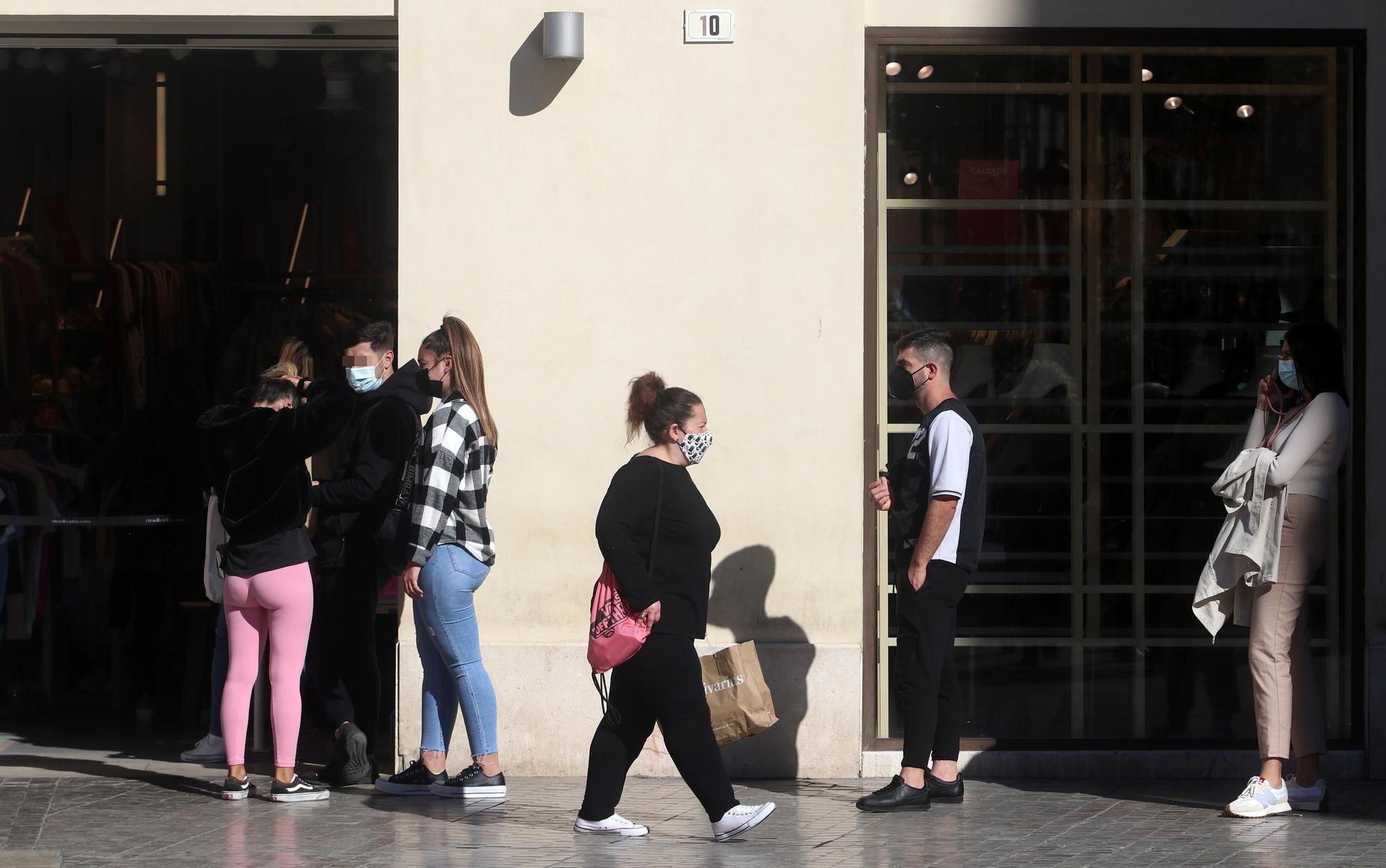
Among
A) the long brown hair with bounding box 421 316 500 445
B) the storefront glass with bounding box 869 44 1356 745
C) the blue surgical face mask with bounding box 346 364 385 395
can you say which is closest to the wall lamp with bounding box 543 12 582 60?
the long brown hair with bounding box 421 316 500 445

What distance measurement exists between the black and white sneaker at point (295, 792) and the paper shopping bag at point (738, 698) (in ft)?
6.14

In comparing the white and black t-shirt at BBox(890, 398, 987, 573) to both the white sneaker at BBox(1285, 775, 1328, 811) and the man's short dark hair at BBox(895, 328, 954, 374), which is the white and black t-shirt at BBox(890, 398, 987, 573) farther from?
the white sneaker at BBox(1285, 775, 1328, 811)

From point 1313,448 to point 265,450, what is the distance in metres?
4.35

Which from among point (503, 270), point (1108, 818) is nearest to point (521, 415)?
point (503, 270)

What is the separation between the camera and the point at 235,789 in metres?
7.79

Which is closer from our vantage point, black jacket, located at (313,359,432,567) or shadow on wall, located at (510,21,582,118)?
black jacket, located at (313,359,432,567)

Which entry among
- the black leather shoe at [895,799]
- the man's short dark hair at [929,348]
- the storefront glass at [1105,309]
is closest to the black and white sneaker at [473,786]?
the black leather shoe at [895,799]

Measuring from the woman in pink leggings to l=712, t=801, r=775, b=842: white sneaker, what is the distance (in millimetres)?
1972

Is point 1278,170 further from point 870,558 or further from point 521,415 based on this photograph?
point 521,415

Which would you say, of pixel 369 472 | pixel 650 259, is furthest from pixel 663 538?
pixel 650 259

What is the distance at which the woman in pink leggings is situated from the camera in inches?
298

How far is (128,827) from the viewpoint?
23.8 ft

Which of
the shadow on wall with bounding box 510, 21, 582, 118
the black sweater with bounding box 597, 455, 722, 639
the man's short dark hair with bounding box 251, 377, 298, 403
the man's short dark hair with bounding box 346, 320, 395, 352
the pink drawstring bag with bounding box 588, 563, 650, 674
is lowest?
the pink drawstring bag with bounding box 588, 563, 650, 674

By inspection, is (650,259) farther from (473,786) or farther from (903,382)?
(473,786)
